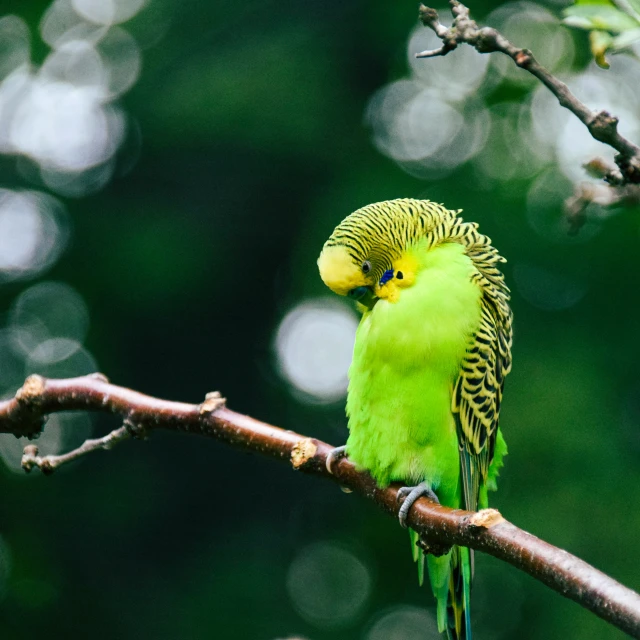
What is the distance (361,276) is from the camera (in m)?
2.59

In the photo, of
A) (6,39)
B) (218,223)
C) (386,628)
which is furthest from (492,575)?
(6,39)

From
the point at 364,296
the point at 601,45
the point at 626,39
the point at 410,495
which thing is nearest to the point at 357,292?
the point at 364,296

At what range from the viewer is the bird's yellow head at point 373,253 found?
2520 millimetres

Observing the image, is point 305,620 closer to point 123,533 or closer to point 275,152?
point 123,533

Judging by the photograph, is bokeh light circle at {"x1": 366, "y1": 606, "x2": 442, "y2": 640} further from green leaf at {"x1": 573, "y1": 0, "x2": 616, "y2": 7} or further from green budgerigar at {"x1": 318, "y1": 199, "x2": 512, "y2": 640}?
green leaf at {"x1": 573, "y1": 0, "x2": 616, "y2": 7}

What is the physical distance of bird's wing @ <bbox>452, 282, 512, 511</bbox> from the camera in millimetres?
2709

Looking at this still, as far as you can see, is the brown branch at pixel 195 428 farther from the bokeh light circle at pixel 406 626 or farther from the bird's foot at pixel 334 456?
the bokeh light circle at pixel 406 626

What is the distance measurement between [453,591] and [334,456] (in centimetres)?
63

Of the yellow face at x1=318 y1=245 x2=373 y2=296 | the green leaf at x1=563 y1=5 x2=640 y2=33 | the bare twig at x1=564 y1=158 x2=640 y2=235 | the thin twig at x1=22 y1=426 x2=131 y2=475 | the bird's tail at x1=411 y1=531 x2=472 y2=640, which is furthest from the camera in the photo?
Answer: the bird's tail at x1=411 y1=531 x2=472 y2=640

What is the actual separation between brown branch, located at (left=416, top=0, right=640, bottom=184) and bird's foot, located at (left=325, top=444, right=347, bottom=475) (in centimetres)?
114

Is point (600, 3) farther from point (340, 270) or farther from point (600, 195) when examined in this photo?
point (340, 270)

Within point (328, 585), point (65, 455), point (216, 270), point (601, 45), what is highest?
point (216, 270)

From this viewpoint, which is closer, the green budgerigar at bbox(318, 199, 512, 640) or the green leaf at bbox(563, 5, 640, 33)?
the green leaf at bbox(563, 5, 640, 33)

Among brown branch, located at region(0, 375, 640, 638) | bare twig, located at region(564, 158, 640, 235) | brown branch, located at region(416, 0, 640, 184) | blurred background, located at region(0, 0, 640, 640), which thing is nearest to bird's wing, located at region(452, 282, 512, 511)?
brown branch, located at region(0, 375, 640, 638)
